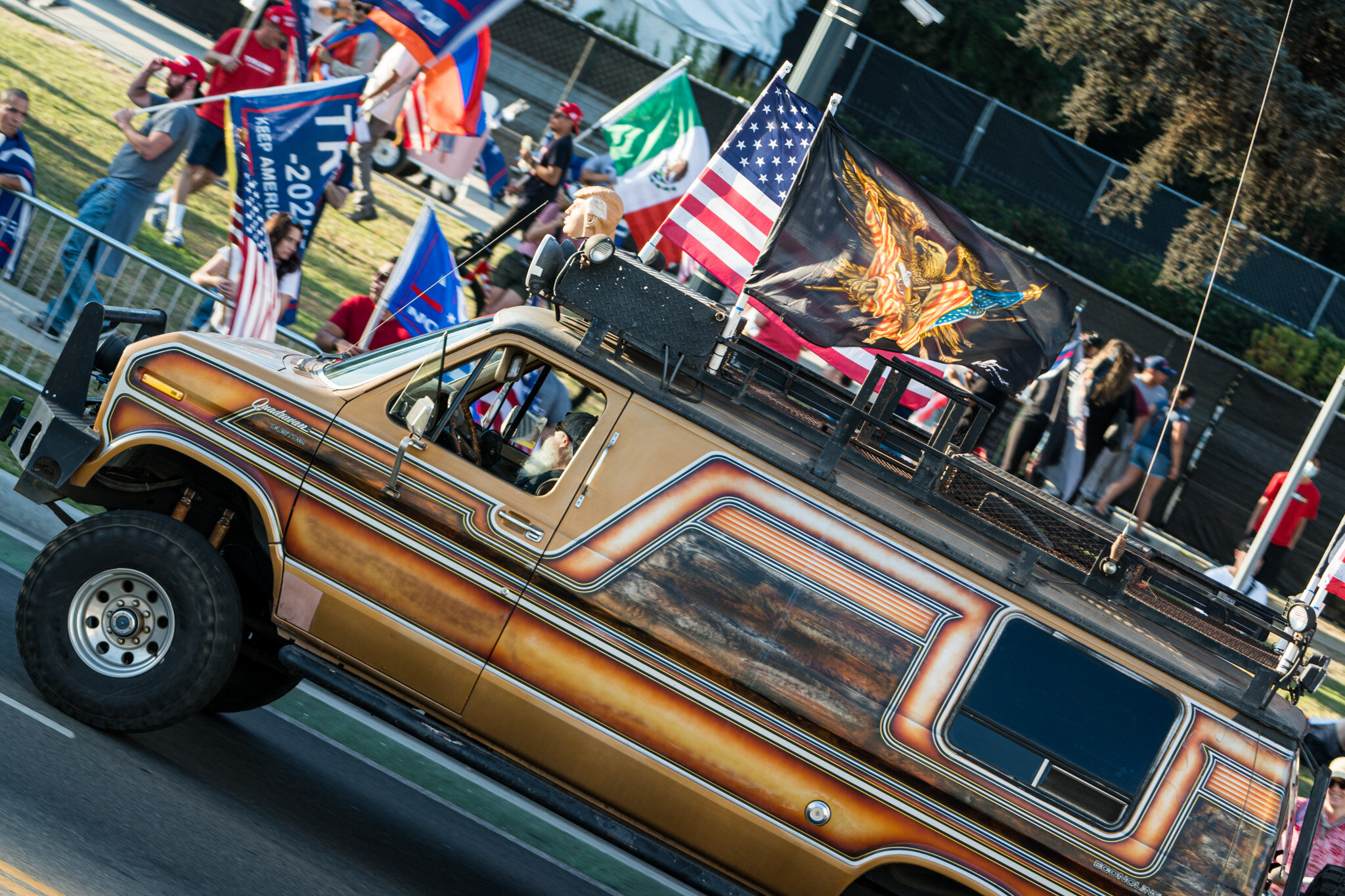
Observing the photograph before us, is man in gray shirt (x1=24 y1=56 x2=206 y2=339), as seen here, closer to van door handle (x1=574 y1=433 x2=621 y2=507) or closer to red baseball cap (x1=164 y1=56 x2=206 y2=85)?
red baseball cap (x1=164 y1=56 x2=206 y2=85)

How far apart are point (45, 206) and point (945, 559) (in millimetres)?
6318

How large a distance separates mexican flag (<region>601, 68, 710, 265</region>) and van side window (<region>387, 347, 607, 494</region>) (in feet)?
19.5

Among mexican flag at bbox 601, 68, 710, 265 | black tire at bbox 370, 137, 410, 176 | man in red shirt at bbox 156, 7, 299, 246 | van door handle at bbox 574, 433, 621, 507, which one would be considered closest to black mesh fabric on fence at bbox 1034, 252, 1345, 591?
mexican flag at bbox 601, 68, 710, 265

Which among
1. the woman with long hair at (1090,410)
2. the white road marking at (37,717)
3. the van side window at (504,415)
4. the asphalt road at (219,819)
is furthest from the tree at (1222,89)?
the white road marking at (37,717)

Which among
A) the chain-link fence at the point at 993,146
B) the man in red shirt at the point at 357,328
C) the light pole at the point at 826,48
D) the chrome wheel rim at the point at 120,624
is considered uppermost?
the chain-link fence at the point at 993,146

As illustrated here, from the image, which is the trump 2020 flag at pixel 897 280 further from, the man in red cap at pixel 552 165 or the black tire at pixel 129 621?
the man in red cap at pixel 552 165

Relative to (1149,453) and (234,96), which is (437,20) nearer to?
(234,96)

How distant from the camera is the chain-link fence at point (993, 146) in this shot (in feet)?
70.5

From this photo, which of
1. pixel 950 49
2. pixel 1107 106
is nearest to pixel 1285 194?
pixel 1107 106

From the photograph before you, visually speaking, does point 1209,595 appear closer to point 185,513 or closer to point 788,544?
point 788,544

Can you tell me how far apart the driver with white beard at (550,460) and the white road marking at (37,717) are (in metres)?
2.25

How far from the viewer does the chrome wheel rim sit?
559cm

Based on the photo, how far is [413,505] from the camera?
18.2 feet

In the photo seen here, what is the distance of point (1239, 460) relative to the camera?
17.2 meters
